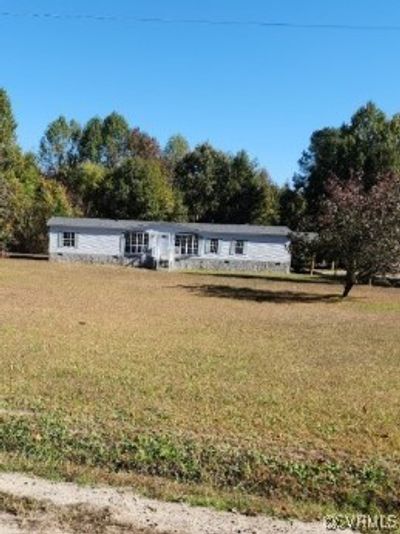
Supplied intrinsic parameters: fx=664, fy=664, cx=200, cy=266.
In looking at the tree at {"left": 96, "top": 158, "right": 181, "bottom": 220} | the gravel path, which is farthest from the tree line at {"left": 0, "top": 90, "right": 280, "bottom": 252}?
the gravel path

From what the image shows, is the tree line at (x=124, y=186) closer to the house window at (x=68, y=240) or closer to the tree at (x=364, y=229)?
the house window at (x=68, y=240)

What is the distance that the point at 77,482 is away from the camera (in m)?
5.32

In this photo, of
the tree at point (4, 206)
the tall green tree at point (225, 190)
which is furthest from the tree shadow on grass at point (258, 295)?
the tall green tree at point (225, 190)

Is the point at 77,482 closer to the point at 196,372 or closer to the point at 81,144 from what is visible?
the point at 196,372

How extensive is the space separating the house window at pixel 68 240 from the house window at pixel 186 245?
6.82m

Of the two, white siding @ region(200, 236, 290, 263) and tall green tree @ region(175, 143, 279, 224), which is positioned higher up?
Answer: tall green tree @ region(175, 143, 279, 224)

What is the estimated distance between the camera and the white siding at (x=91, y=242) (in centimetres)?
4353

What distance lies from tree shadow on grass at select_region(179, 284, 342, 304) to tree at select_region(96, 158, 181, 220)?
2397 centimetres

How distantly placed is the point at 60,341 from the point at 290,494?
8.14m

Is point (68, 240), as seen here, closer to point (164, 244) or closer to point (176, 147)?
point (164, 244)

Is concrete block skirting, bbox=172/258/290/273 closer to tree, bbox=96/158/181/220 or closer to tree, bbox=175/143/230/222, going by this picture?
tree, bbox=96/158/181/220

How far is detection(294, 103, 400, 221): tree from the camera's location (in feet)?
172

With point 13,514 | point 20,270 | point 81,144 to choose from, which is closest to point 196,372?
point 13,514

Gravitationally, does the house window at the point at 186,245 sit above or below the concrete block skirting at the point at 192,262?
above
